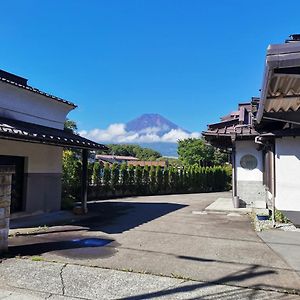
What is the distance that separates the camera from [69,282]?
4.84 meters

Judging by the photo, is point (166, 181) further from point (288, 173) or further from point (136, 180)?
point (288, 173)

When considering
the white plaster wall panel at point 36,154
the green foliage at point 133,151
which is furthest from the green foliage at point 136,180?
the green foliage at point 133,151

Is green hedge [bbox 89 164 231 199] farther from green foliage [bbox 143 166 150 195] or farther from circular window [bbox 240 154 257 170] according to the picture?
circular window [bbox 240 154 257 170]

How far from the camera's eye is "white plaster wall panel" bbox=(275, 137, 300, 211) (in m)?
9.26

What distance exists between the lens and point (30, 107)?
11.7 meters

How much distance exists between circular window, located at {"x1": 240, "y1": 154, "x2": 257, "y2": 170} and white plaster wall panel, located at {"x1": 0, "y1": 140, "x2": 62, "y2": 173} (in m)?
7.74

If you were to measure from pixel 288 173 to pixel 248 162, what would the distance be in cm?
537

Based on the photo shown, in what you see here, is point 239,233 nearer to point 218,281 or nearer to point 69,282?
point 218,281

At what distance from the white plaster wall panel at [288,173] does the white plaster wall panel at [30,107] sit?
8081mm

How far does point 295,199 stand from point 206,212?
4778 mm

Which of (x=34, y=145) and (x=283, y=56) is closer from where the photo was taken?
(x=283, y=56)

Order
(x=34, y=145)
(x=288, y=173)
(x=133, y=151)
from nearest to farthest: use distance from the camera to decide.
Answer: (x=288, y=173), (x=34, y=145), (x=133, y=151)

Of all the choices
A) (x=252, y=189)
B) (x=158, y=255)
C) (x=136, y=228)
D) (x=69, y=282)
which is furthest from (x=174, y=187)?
A: (x=69, y=282)

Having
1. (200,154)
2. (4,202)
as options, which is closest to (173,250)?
(4,202)
